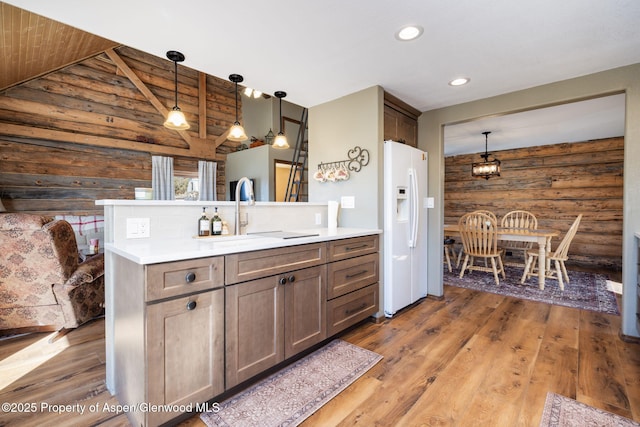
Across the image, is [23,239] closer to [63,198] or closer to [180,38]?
[180,38]

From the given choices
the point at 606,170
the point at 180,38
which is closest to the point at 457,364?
the point at 180,38

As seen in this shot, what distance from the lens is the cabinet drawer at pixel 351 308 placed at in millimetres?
2206

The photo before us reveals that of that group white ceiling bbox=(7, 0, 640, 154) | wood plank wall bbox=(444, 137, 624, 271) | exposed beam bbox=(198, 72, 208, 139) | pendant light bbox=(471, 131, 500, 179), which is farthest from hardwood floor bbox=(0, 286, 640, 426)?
exposed beam bbox=(198, 72, 208, 139)

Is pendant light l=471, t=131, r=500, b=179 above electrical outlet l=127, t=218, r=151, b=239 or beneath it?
above

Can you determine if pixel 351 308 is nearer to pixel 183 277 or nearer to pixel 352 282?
pixel 352 282

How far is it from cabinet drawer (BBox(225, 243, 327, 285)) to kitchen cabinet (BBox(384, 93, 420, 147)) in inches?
62.3

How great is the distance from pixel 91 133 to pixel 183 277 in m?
4.91

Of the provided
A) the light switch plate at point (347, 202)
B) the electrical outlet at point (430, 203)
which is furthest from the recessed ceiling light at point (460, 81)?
the light switch plate at point (347, 202)

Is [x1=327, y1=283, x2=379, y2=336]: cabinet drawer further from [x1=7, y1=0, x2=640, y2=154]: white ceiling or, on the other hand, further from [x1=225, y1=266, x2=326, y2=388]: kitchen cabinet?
[x1=7, y1=0, x2=640, y2=154]: white ceiling

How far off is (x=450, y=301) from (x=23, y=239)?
416 cm

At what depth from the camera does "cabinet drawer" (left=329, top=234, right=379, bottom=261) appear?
2217 millimetres

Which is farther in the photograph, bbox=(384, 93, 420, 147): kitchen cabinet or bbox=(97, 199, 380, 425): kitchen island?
bbox=(384, 93, 420, 147): kitchen cabinet

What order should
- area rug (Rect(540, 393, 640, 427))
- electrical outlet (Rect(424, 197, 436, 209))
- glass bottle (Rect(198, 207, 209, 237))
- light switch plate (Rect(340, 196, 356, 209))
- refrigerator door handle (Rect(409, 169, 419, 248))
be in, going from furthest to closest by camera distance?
1. electrical outlet (Rect(424, 197, 436, 209))
2. refrigerator door handle (Rect(409, 169, 419, 248))
3. light switch plate (Rect(340, 196, 356, 209))
4. glass bottle (Rect(198, 207, 209, 237))
5. area rug (Rect(540, 393, 640, 427))

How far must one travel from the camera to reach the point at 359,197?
2.87m
